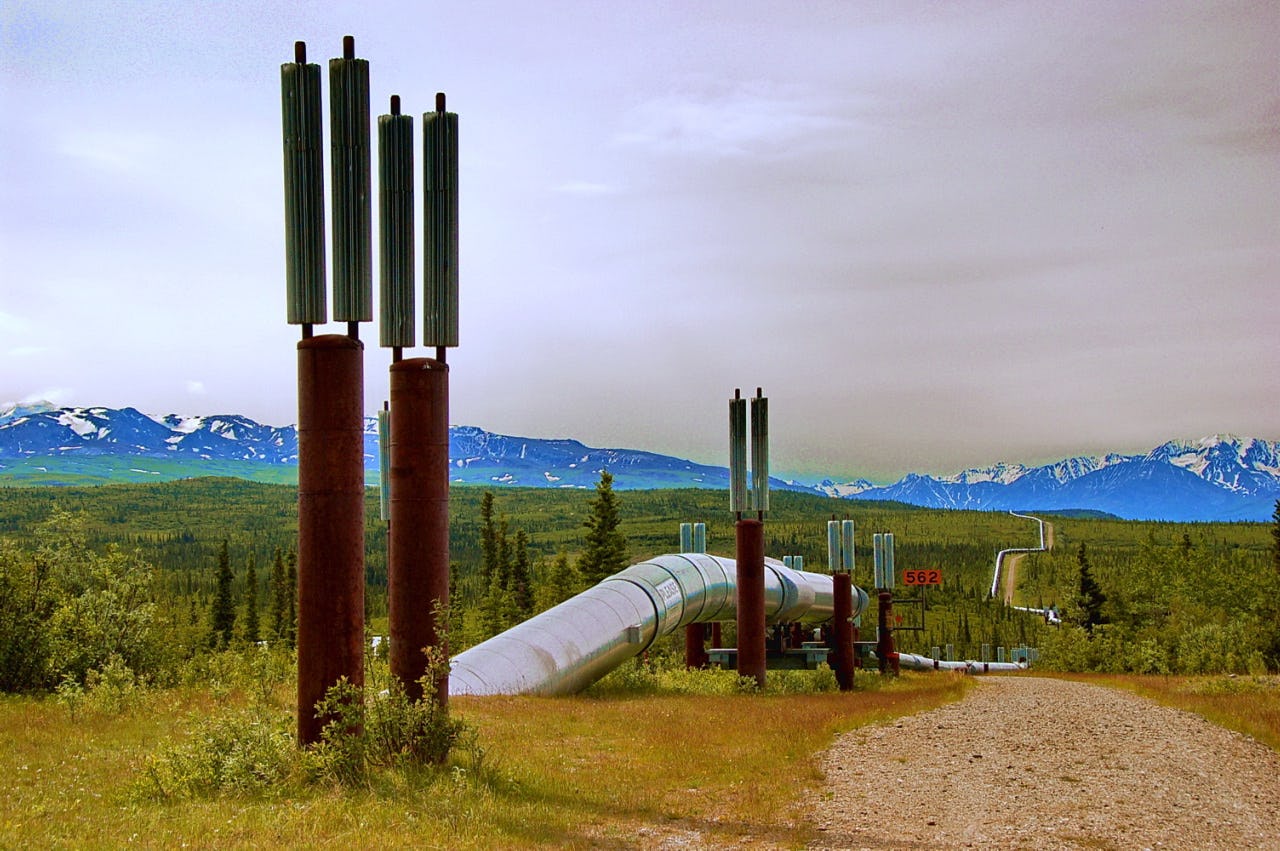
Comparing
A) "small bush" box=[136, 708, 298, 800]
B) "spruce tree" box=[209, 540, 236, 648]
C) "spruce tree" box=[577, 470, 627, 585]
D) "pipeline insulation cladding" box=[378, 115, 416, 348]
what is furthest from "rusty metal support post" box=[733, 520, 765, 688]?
"spruce tree" box=[209, 540, 236, 648]

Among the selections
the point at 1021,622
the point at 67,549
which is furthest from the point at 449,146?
the point at 1021,622

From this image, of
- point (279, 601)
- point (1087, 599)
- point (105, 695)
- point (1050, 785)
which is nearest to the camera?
point (1050, 785)

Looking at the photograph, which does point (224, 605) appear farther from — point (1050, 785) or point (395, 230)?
point (1050, 785)

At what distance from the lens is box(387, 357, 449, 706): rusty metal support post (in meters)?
14.0

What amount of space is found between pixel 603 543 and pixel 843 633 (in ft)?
106

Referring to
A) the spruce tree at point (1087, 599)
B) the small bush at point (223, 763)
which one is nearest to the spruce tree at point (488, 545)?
the spruce tree at point (1087, 599)

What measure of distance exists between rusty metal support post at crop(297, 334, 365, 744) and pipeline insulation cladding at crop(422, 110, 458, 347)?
1.65 metres

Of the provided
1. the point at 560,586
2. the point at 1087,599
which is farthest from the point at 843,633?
the point at 1087,599

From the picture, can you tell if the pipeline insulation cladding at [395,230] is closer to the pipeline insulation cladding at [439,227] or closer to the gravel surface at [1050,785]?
the pipeline insulation cladding at [439,227]

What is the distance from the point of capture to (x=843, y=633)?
1358 inches

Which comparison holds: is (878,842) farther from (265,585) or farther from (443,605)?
(265,585)

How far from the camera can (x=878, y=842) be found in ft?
36.3

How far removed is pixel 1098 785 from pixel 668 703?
11355 millimetres

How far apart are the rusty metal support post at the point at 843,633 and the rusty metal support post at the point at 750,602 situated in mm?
6079
